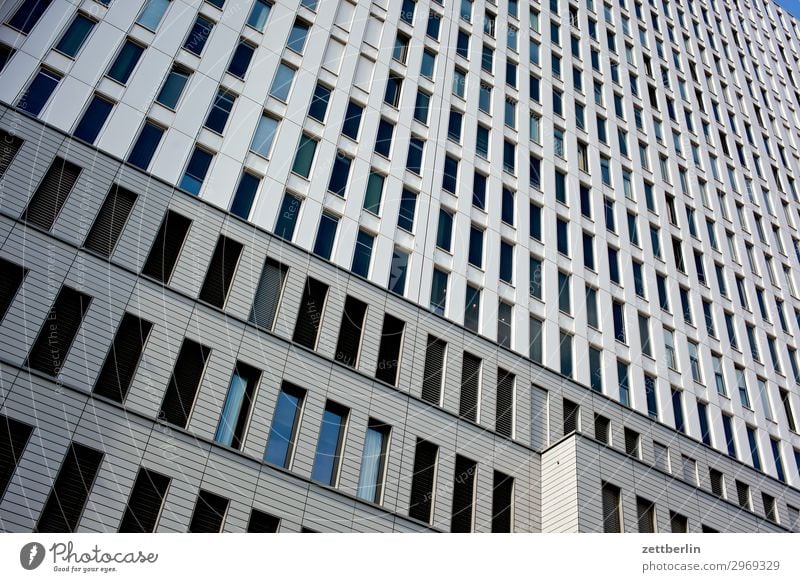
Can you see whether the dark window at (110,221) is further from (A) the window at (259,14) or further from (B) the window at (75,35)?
(A) the window at (259,14)

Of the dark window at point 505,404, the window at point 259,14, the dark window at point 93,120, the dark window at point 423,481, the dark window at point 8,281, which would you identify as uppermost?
the window at point 259,14

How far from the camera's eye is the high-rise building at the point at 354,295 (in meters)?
23.4

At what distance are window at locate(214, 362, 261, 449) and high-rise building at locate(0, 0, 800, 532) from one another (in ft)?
0.26

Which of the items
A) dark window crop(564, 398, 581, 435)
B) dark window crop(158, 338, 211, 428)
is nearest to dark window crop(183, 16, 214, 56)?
dark window crop(158, 338, 211, 428)

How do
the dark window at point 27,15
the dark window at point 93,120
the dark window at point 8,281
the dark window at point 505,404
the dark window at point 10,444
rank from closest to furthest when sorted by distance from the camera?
the dark window at point 10,444 → the dark window at point 8,281 → the dark window at point 93,120 → the dark window at point 27,15 → the dark window at point 505,404

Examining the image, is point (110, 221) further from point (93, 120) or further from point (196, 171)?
point (93, 120)

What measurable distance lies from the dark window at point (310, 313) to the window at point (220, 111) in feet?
24.7

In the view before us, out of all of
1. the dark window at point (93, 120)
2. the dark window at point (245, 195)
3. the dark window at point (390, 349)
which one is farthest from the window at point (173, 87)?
the dark window at point (390, 349)

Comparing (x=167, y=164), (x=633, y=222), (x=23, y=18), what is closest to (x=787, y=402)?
(x=633, y=222)

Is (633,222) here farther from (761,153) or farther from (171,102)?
(171,102)

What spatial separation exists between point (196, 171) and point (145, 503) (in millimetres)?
12864

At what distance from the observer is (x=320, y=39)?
36.8 meters

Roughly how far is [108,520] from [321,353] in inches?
361

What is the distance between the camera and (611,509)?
2905cm
